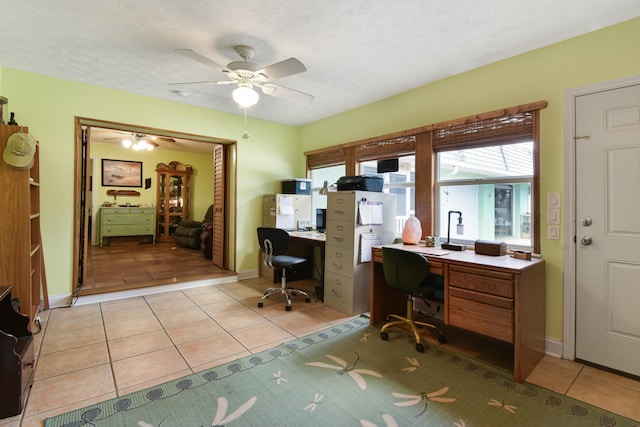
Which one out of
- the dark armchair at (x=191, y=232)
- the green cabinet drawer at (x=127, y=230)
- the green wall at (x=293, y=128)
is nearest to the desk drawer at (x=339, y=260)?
the green wall at (x=293, y=128)

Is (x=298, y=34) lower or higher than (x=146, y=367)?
higher

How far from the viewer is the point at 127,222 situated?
7.17m

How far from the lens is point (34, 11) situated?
2100mm

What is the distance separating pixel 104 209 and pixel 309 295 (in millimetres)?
5789

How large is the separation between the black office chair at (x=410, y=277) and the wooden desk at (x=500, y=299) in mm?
143

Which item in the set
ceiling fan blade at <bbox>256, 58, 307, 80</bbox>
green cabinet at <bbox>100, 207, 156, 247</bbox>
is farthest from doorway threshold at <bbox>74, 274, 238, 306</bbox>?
green cabinet at <bbox>100, 207, 156, 247</bbox>

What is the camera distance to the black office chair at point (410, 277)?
2.37 meters

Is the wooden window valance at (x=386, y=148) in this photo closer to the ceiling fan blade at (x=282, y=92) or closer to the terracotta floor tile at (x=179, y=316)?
the ceiling fan blade at (x=282, y=92)

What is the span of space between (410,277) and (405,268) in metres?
0.08

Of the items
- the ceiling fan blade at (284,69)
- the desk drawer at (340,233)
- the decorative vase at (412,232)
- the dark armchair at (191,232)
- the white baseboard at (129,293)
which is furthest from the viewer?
the dark armchair at (191,232)

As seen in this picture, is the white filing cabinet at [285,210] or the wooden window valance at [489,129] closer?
the wooden window valance at [489,129]

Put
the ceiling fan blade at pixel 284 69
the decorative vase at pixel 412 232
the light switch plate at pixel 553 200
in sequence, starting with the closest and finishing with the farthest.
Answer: the ceiling fan blade at pixel 284 69, the light switch plate at pixel 553 200, the decorative vase at pixel 412 232

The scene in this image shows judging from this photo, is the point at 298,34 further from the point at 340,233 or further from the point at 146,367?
the point at 146,367

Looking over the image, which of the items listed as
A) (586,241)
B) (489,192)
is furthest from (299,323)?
(586,241)
